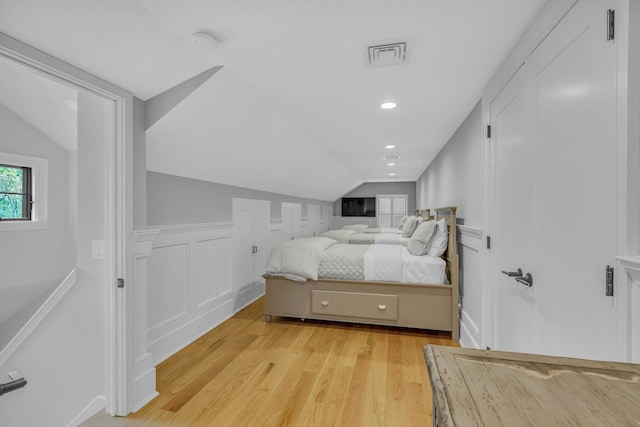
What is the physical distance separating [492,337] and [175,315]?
248 centimetres

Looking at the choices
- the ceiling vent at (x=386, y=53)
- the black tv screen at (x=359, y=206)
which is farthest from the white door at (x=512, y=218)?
the black tv screen at (x=359, y=206)

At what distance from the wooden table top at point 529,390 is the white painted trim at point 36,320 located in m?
2.06

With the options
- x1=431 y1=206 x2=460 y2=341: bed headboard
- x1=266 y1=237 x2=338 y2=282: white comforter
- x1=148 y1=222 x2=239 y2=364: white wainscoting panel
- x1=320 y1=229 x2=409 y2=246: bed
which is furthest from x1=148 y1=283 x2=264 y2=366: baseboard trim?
x1=431 y1=206 x2=460 y2=341: bed headboard

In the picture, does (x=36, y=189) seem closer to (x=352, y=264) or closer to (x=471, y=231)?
(x=352, y=264)

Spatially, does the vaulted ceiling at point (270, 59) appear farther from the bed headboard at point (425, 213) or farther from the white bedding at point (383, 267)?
the bed headboard at point (425, 213)

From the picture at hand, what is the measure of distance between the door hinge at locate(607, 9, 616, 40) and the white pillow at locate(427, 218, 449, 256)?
92.8 inches

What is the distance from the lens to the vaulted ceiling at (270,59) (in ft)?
4.11

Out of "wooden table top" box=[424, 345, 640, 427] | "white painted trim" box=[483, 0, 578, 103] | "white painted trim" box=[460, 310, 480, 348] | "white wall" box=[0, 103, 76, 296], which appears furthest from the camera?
"white wall" box=[0, 103, 76, 296]

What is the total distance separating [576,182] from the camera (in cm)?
105

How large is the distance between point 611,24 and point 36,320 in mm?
2877

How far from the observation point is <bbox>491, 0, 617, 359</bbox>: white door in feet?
3.00

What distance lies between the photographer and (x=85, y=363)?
→ 5.77 feet

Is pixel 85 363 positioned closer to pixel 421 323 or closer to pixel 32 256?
pixel 32 256

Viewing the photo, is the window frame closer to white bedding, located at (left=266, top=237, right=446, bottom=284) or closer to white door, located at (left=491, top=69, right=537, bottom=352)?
white bedding, located at (left=266, top=237, right=446, bottom=284)
